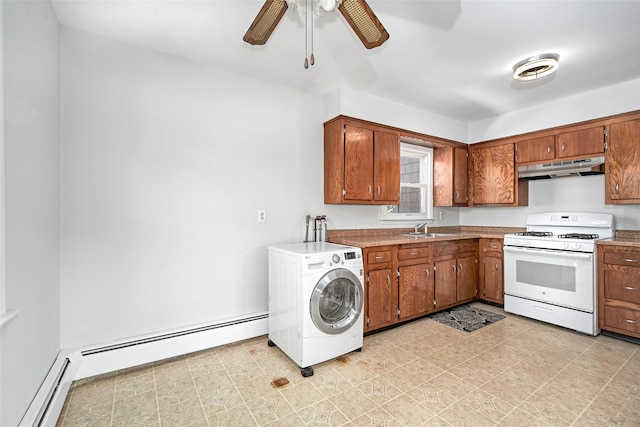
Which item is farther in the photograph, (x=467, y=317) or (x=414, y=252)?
(x=467, y=317)

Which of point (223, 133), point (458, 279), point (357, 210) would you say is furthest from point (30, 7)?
point (458, 279)

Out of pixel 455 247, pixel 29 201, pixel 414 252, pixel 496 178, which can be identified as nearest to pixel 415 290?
pixel 414 252

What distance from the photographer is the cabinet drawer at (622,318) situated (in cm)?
262

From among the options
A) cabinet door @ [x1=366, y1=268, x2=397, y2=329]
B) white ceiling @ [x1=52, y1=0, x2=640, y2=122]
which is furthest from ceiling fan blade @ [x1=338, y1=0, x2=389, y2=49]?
cabinet door @ [x1=366, y1=268, x2=397, y2=329]

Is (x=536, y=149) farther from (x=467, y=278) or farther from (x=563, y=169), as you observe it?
(x=467, y=278)

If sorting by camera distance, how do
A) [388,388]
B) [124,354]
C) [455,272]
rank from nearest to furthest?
[388,388] < [124,354] < [455,272]

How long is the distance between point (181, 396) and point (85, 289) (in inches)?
42.9

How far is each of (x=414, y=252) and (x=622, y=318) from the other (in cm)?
196

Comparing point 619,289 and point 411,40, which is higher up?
point 411,40

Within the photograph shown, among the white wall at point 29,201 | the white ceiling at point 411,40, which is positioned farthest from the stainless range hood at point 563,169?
the white wall at point 29,201

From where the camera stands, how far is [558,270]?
305 centimetres

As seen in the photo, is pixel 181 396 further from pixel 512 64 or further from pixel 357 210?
pixel 512 64

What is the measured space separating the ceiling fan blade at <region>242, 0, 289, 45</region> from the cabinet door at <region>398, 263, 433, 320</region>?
2460 millimetres

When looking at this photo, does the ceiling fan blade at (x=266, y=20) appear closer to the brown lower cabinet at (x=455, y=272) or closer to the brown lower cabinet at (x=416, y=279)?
the brown lower cabinet at (x=416, y=279)
